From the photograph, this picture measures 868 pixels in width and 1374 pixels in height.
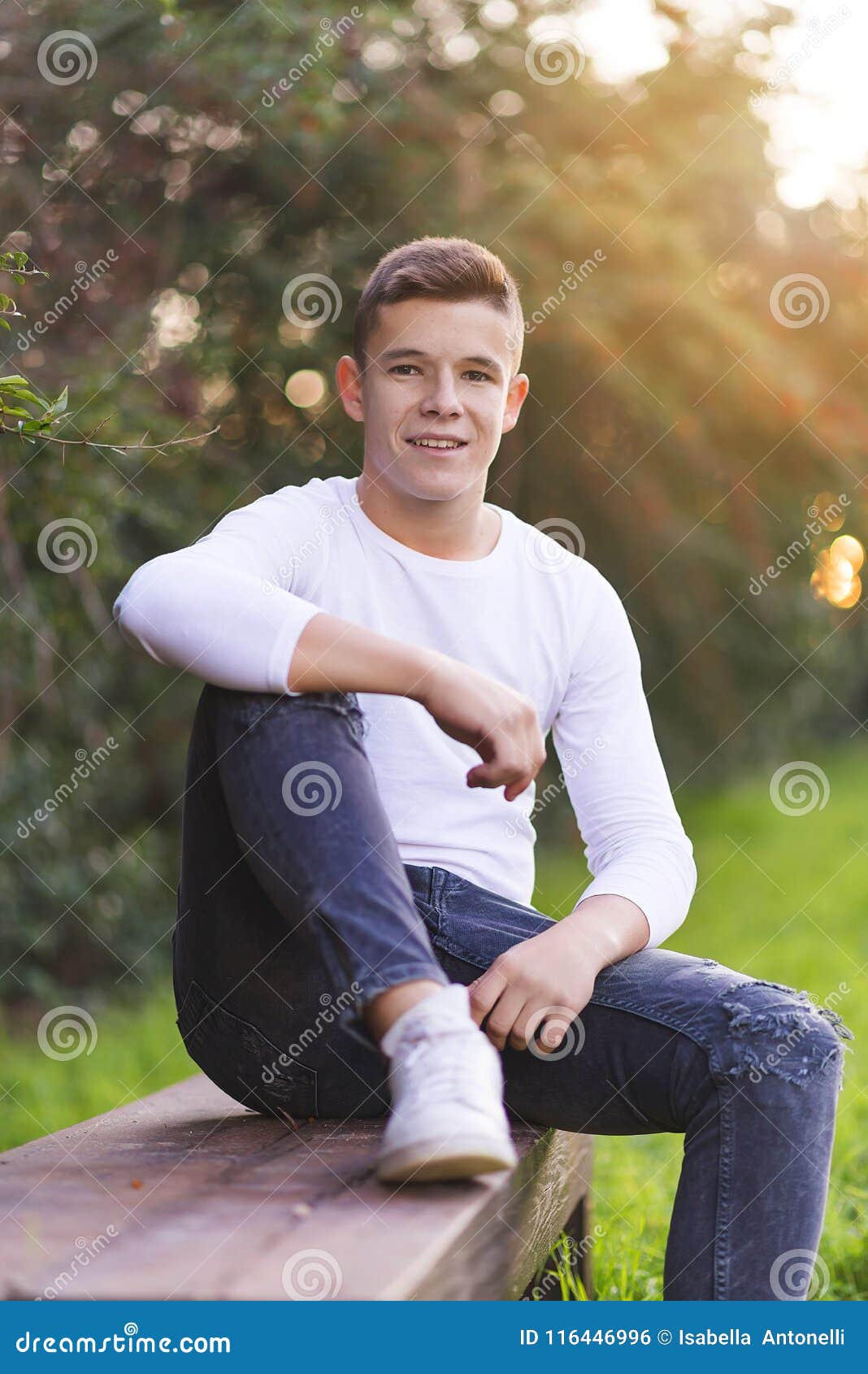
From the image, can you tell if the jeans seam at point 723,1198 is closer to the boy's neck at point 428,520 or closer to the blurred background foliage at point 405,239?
the boy's neck at point 428,520

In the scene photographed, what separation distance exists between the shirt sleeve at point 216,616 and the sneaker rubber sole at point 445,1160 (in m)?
0.49

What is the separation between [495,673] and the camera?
1896mm

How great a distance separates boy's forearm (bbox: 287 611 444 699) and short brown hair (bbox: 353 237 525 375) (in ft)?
2.21

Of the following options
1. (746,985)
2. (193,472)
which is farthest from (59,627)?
(746,985)

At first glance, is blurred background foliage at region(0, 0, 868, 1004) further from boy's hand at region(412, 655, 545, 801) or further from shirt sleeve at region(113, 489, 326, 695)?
boy's hand at region(412, 655, 545, 801)

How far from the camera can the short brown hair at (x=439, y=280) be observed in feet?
6.29

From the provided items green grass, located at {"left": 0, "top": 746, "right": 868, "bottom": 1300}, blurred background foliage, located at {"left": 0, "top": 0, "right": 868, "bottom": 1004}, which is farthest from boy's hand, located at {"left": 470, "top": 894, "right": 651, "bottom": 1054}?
blurred background foliage, located at {"left": 0, "top": 0, "right": 868, "bottom": 1004}

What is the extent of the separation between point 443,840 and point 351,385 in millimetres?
748

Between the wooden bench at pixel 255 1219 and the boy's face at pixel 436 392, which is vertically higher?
the boy's face at pixel 436 392

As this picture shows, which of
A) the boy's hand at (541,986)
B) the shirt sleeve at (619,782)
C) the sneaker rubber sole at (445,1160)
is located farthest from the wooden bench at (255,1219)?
the shirt sleeve at (619,782)

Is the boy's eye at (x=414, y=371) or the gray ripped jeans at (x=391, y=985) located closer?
the gray ripped jeans at (x=391, y=985)

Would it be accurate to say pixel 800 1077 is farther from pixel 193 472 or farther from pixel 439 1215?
pixel 193 472

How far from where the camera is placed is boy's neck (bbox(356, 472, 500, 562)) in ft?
6.39

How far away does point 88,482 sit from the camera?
9.65ft
